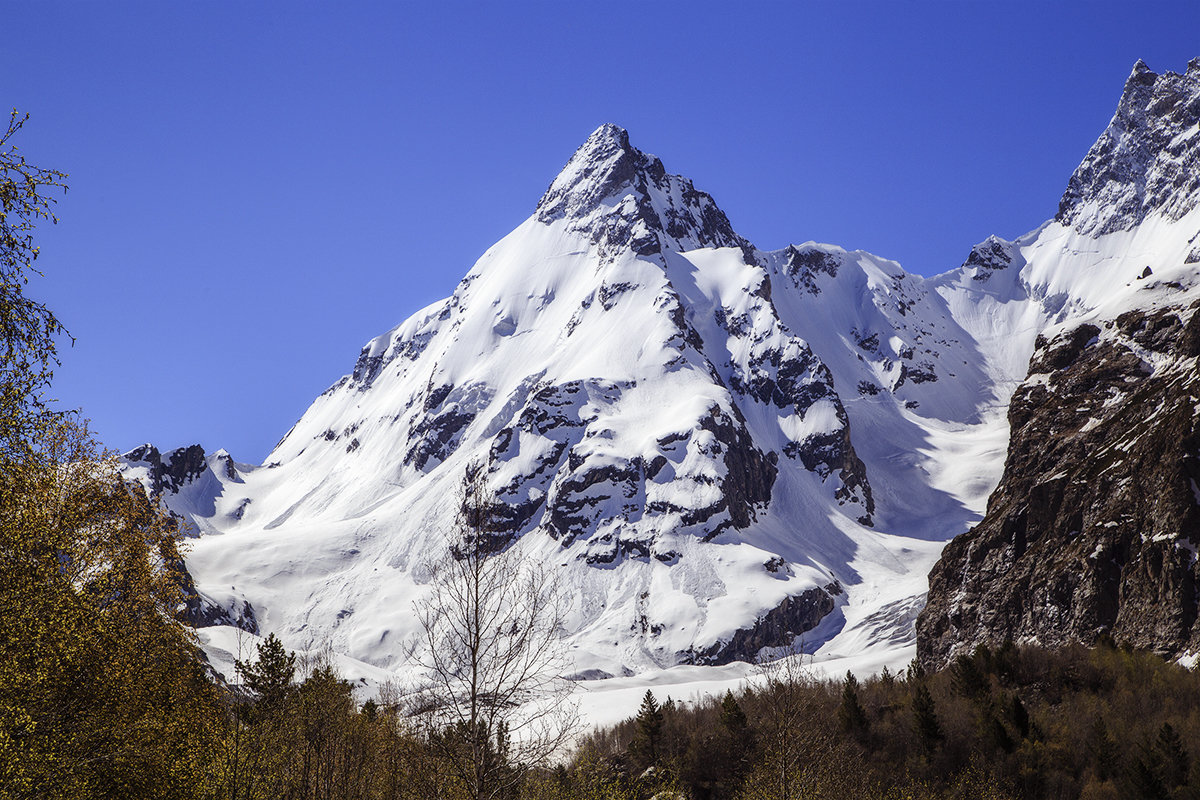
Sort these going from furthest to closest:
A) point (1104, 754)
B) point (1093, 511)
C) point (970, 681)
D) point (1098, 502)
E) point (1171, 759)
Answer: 1. point (1093, 511)
2. point (1098, 502)
3. point (970, 681)
4. point (1104, 754)
5. point (1171, 759)

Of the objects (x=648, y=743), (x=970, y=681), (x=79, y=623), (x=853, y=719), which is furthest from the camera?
(x=648, y=743)

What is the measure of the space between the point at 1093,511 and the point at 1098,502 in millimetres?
910

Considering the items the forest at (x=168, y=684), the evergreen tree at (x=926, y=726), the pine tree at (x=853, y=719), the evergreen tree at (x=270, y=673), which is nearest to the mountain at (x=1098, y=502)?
the evergreen tree at (x=926, y=726)

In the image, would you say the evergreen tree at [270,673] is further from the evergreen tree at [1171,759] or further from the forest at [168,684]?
the evergreen tree at [1171,759]

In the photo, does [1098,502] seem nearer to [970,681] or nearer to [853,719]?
[970,681]

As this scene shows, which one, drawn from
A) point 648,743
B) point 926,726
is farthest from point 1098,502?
point 648,743

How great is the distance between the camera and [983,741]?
2335 inches

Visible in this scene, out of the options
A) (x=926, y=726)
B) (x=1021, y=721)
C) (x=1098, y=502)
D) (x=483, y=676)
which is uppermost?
(x=1098, y=502)

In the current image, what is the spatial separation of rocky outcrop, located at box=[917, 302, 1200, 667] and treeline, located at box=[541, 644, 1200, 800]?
303 inches

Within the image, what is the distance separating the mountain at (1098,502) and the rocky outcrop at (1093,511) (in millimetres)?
140

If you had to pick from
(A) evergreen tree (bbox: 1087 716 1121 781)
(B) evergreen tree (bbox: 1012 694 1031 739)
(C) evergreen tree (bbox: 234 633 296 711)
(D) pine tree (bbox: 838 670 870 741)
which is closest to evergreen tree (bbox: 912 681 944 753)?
(D) pine tree (bbox: 838 670 870 741)

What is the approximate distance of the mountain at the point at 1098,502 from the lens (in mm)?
A: 73000

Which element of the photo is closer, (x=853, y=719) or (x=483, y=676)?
(x=483, y=676)

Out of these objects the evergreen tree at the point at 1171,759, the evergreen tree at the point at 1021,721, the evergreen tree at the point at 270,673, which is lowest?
the evergreen tree at the point at 1171,759
